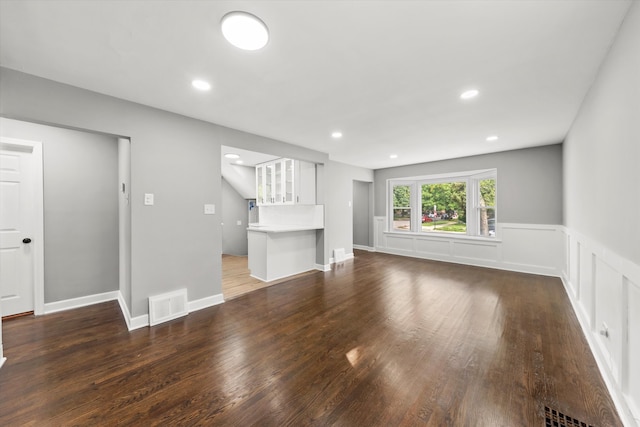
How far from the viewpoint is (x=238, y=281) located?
433 centimetres

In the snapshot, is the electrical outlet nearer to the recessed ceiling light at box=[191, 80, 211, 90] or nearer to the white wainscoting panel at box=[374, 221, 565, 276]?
the white wainscoting panel at box=[374, 221, 565, 276]

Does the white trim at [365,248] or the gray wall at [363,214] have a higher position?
the gray wall at [363,214]

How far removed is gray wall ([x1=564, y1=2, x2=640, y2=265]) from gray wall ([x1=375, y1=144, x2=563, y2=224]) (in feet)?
8.02

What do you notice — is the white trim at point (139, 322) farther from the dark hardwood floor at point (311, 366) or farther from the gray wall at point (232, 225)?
the gray wall at point (232, 225)

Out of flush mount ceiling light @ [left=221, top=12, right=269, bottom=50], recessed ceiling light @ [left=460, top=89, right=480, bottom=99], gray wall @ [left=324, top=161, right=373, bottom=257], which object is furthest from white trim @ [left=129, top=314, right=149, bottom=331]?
recessed ceiling light @ [left=460, top=89, right=480, bottom=99]

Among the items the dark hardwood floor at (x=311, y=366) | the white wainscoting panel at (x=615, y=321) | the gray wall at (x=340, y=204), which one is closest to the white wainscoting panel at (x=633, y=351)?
the white wainscoting panel at (x=615, y=321)

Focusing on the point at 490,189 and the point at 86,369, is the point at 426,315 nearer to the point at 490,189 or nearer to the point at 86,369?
the point at 86,369

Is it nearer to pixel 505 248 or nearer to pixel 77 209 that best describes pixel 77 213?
pixel 77 209

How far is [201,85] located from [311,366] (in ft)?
8.87

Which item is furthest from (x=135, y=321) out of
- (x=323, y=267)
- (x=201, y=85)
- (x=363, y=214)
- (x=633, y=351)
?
(x=363, y=214)

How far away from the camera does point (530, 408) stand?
1.53 metres

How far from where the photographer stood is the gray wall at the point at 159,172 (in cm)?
214

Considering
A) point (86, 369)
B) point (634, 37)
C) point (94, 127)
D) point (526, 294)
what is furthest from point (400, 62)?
point (526, 294)

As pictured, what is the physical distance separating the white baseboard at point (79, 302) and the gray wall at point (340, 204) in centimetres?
392
